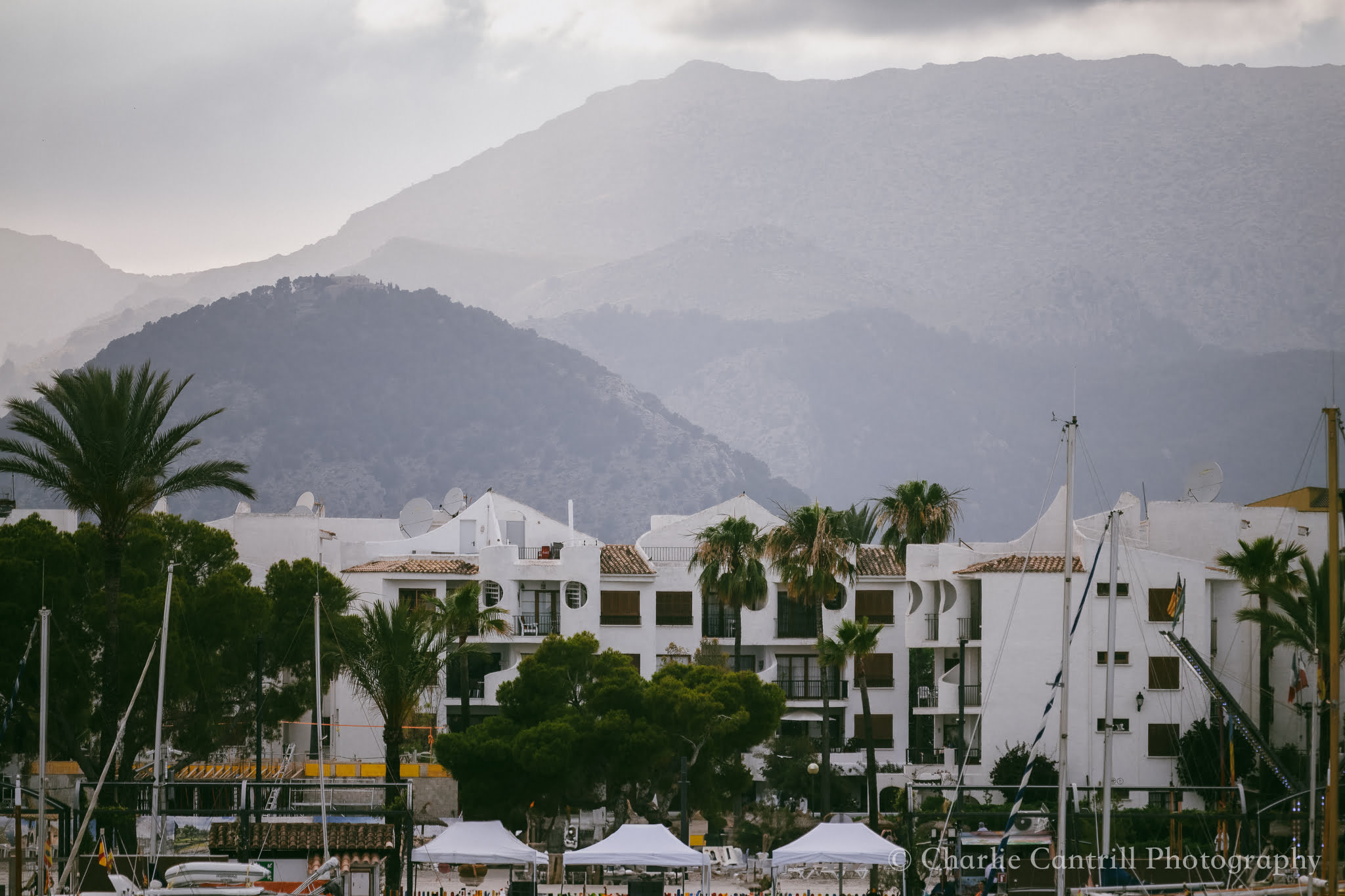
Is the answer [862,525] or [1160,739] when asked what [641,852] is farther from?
[862,525]

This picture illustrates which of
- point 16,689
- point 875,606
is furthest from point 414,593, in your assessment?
point 16,689

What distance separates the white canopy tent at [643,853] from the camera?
37.4 metres

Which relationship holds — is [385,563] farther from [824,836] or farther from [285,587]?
[824,836]

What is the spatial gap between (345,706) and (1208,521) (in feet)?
121

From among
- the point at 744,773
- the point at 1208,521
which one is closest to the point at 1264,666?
the point at 1208,521

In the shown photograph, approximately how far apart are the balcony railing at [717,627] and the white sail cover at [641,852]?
27.0 metres

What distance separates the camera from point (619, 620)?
65.6 meters

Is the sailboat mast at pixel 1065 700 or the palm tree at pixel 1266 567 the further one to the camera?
the palm tree at pixel 1266 567

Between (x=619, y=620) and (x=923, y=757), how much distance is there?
544 inches

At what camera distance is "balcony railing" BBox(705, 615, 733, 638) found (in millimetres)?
66000

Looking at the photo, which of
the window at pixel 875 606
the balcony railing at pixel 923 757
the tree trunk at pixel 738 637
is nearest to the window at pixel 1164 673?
the balcony railing at pixel 923 757

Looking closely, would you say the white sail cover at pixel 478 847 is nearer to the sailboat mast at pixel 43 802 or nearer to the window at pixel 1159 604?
the sailboat mast at pixel 43 802

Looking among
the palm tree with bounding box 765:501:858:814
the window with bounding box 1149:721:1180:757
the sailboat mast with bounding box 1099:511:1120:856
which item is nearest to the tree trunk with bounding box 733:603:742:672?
the palm tree with bounding box 765:501:858:814

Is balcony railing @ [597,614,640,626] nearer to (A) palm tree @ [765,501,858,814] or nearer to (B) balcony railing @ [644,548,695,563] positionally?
(B) balcony railing @ [644,548,695,563]
